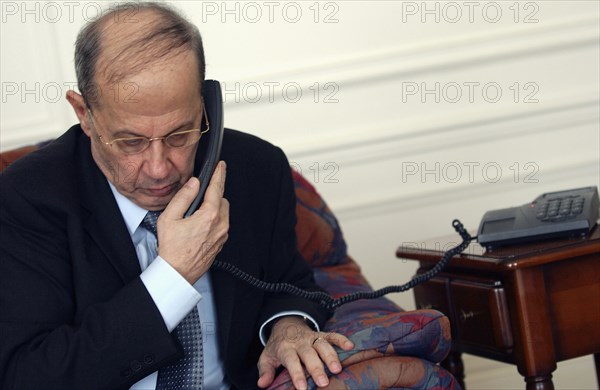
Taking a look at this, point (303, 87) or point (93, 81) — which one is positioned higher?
point (93, 81)

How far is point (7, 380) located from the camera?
1.59m

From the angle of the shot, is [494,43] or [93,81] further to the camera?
[494,43]

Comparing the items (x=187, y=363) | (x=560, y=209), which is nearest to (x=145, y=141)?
(x=187, y=363)

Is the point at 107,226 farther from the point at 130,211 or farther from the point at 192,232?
the point at 192,232

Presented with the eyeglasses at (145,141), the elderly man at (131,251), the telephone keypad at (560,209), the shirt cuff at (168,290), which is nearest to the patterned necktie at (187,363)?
the elderly man at (131,251)

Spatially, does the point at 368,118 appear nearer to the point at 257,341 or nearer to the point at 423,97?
the point at 423,97

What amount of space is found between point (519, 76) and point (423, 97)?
1.14ft

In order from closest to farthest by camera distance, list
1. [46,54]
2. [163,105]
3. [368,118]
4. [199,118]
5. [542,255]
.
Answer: [163,105]
[199,118]
[542,255]
[46,54]
[368,118]

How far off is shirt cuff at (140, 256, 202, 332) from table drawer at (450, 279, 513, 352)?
0.72 m

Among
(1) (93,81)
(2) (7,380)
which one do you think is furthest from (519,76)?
(2) (7,380)

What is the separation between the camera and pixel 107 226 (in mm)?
1803

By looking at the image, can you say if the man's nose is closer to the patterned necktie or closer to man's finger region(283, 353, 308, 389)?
the patterned necktie

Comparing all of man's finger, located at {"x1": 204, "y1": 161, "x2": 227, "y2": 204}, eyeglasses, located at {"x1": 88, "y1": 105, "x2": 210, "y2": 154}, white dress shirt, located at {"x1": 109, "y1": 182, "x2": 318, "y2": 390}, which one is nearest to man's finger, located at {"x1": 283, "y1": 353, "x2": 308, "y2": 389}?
white dress shirt, located at {"x1": 109, "y1": 182, "x2": 318, "y2": 390}

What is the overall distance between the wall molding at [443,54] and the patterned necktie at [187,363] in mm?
1259
